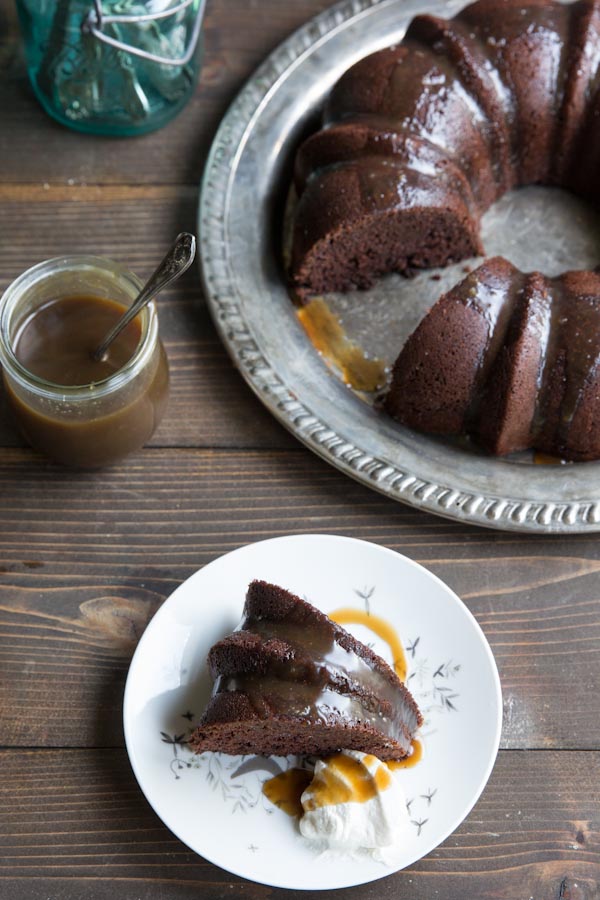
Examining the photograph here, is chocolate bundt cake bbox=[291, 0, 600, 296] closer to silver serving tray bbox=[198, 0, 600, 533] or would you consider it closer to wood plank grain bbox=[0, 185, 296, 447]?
silver serving tray bbox=[198, 0, 600, 533]

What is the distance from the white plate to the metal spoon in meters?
0.50

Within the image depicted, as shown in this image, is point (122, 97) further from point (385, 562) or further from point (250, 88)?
point (385, 562)

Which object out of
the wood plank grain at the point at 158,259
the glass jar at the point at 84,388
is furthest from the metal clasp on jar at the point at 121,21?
the glass jar at the point at 84,388

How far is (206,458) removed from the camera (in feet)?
7.04

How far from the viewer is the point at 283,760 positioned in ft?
5.95

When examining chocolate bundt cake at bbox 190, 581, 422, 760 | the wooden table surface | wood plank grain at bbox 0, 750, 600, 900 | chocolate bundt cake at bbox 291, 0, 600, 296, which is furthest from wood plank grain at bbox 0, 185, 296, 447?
wood plank grain at bbox 0, 750, 600, 900

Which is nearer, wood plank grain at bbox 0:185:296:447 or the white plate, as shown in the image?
the white plate

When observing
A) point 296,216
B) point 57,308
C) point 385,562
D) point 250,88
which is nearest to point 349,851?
point 385,562

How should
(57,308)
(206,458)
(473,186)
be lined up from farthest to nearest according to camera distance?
(473,186), (206,458), (57,308)

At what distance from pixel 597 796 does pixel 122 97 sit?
186 centimetres

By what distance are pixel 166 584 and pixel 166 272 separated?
63cm

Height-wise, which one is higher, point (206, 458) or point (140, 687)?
point (206, 458)

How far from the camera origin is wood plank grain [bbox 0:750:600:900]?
5.82ft

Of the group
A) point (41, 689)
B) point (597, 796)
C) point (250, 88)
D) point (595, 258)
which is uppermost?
point (250, 88)
